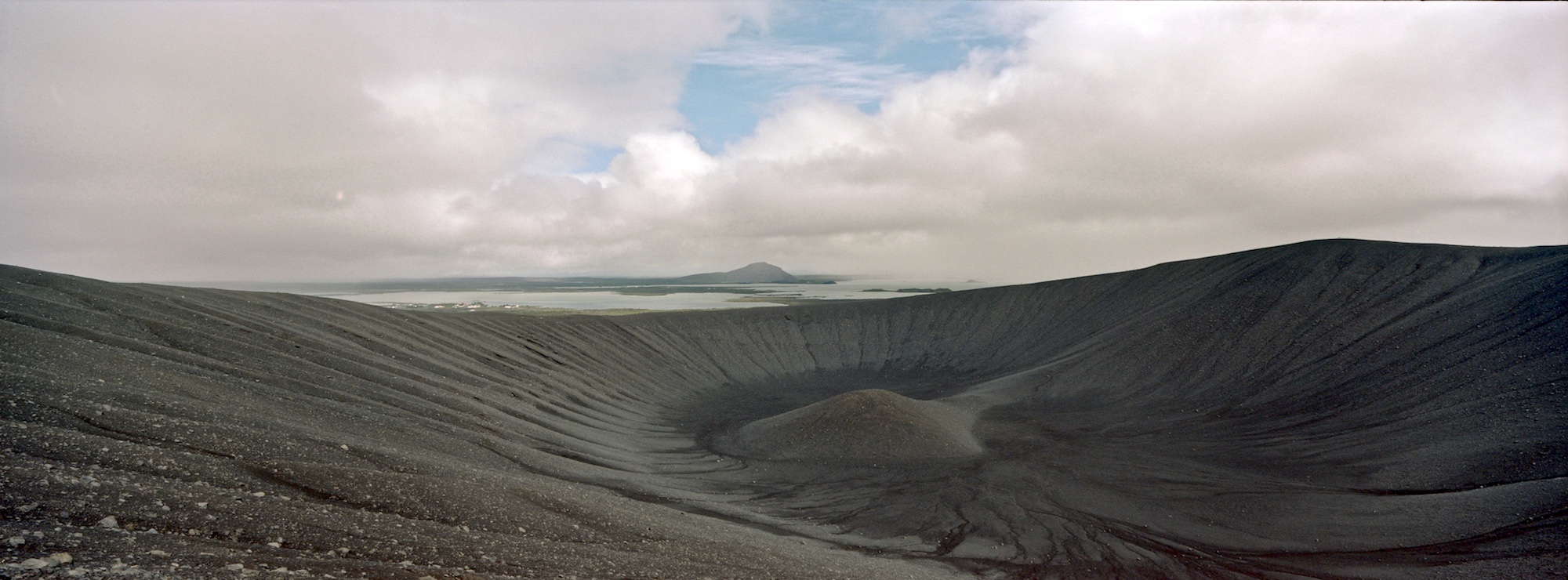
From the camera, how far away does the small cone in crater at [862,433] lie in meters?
21.2

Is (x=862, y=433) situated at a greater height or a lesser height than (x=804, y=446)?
greater

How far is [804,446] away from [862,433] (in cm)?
196

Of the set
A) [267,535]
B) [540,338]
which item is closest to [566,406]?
[540,338]

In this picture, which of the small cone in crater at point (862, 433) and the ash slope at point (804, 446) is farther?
the small cone in crater at point (862, 433)

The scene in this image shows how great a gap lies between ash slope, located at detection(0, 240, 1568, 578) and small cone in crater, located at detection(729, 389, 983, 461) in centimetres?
16

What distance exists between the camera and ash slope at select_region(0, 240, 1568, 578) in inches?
282

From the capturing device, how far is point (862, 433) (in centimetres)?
2197

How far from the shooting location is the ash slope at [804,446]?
7.16m

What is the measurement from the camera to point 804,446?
21953mm

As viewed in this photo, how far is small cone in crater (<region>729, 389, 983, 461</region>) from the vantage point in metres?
21.2

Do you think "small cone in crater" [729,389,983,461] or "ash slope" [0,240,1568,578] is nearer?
"ash slope" [0,240,1568,578]

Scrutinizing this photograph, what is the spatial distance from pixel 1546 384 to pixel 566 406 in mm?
29234

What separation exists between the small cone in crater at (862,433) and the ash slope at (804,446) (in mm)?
163

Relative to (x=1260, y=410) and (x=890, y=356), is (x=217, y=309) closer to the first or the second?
(x=1260, y=410)
